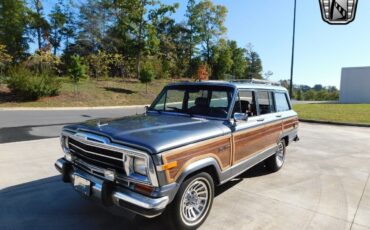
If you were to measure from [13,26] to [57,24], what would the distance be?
5.36 metres

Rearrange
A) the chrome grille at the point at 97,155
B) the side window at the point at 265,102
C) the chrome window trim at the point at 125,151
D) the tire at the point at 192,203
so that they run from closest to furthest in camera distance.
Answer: the chrome window trim at the point at 125,151 < the chrome grille at the point at 97,155 < the tire at the point at 192,203 < the side window at the point at 265,102

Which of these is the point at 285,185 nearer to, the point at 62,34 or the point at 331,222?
the point at 331,222

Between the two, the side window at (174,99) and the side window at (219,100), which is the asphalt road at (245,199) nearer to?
the side window at (219,100)

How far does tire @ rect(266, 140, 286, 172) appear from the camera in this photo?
6270 millimetres

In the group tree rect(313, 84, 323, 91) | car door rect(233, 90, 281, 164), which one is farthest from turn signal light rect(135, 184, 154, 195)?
tree rect(313, 84, 323, 91)

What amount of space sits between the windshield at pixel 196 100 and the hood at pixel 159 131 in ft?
0.94

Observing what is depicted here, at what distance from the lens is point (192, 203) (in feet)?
12.6

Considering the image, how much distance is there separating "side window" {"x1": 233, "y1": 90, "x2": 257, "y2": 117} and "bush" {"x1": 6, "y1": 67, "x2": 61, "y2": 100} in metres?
19.7

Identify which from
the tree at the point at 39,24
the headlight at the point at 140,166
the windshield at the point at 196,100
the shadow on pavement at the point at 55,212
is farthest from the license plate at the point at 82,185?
the tree at the point at 39,24

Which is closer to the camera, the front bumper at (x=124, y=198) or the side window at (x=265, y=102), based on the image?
the front bumper at (x=124, y=198)

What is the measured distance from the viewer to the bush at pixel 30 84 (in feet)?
69.5

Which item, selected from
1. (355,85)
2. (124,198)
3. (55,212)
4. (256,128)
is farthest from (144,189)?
(355,85)

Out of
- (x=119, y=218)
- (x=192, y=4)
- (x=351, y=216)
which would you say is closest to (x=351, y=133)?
(x=351, y=216)

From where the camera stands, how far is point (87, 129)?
3.75 meters
